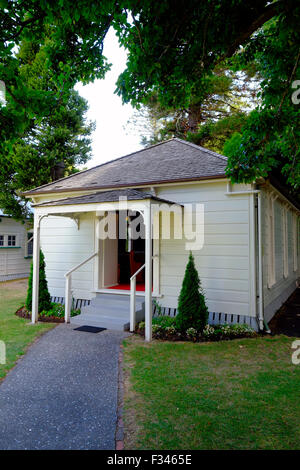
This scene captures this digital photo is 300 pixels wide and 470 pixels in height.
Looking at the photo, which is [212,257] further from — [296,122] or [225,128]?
[225,128]

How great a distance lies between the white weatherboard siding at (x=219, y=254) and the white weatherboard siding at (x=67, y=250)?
94.3 inches

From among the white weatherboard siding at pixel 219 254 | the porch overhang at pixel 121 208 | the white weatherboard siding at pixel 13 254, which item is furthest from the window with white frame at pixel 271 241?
the white weatherboard siding at pixel 13 254

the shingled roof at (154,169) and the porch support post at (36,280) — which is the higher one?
the shingled roof at (154,169)

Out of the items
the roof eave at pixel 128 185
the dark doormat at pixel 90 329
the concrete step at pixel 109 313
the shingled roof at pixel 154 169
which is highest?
the shingled roof at pixel 154 169

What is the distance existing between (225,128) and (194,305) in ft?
35.0

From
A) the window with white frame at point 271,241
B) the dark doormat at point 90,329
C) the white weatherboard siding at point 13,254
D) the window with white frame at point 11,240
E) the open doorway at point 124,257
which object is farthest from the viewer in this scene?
the window with white frame at point 11,240

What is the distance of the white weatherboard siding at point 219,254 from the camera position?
A: 6449 mm

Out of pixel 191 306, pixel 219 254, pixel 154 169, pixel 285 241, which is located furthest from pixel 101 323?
pixel 285 241

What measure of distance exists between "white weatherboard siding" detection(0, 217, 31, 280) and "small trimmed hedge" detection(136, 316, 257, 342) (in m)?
11.8

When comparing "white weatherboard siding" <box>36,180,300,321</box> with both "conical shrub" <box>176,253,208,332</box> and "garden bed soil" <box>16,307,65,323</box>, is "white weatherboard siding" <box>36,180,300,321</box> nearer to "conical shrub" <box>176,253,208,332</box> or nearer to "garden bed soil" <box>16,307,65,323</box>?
"conical shrub" <box>176,253,208,332</box>

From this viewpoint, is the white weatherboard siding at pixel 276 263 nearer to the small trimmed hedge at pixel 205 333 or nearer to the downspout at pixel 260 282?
the downspout at pixel 260 282

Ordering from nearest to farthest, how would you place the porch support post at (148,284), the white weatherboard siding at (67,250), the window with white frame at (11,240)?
1. the porch support post at (148,284)
2. the white weatherboard siding at (67,250)
3. the window with white frame at (11,240)

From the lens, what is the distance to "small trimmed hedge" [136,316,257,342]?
596 centimetres

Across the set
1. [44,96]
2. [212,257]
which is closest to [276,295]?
[212,257]
